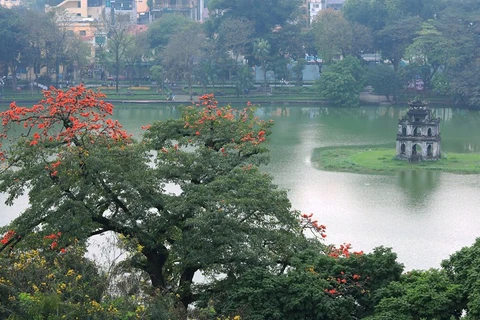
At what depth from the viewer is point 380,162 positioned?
39.7 meters

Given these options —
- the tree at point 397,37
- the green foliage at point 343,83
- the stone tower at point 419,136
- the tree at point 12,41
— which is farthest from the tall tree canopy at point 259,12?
the stone tower at point 419,136

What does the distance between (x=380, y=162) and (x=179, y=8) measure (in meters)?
43.7

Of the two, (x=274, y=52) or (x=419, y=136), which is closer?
(x=419, y=136)

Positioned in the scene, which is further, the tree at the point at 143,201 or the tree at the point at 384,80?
the tree at the point at 384,80

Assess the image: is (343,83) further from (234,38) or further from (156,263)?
(156,263)

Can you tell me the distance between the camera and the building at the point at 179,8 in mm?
79375

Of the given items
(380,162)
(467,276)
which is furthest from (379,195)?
(467,276)

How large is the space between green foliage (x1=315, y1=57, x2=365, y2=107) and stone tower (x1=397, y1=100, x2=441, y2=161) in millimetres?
20013

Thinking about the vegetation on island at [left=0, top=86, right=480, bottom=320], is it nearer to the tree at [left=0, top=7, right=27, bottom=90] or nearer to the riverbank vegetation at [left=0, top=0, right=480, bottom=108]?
the riverbank vegetation at [left=0, top=0, right=480, bottom=108]

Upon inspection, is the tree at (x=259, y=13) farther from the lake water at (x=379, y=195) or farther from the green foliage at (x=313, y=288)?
the green foliage at (x=313, y=288)

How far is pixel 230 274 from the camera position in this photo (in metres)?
16.9

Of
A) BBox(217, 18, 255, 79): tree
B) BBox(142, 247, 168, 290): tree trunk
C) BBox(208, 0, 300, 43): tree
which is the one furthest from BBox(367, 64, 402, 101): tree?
BBox(142, 247, 168, 290): tree trunk

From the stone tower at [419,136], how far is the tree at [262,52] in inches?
961

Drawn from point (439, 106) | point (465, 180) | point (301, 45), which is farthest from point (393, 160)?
point (301, 45)
